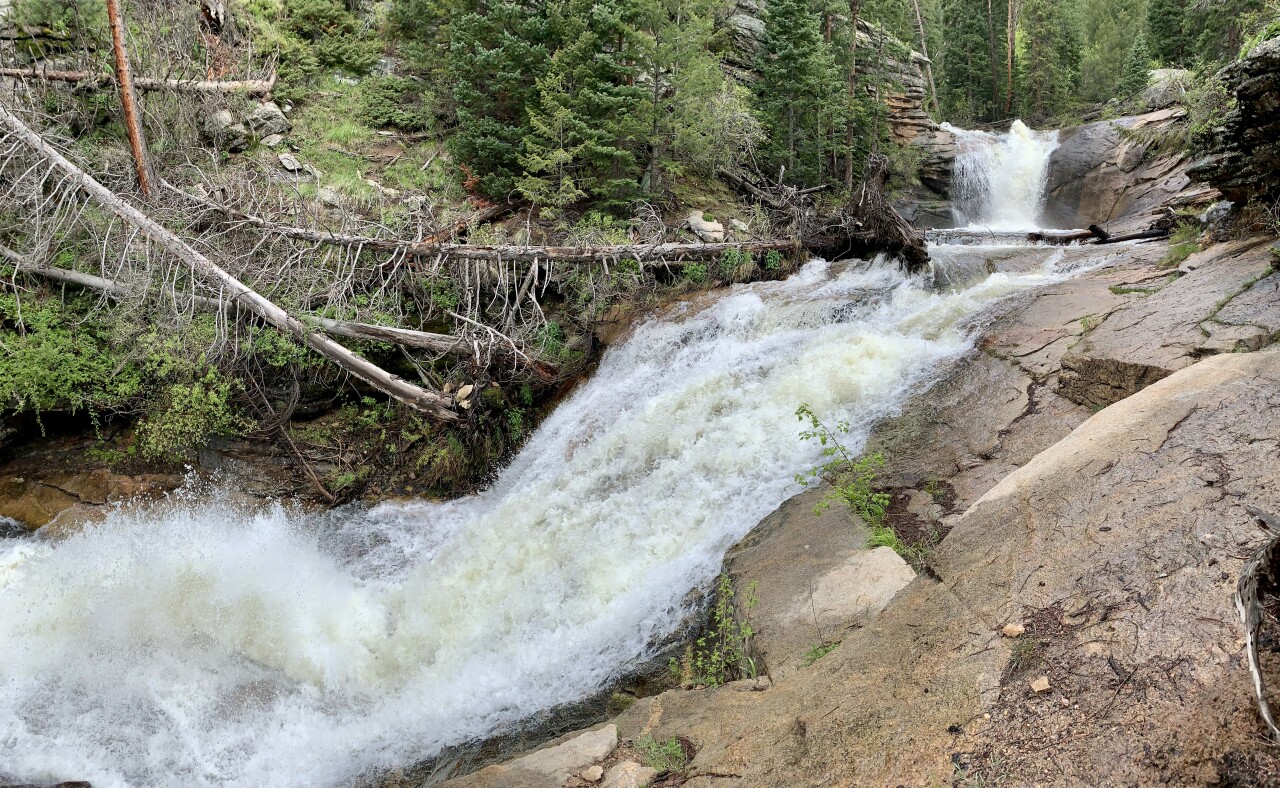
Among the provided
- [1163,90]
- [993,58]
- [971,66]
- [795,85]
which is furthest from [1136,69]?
[795,85]

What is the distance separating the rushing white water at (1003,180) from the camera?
21.2 metres

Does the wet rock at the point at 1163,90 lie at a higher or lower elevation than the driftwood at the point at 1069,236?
higher

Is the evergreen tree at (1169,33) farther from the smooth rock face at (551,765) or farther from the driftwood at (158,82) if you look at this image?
the smooth rock face at (551,765)

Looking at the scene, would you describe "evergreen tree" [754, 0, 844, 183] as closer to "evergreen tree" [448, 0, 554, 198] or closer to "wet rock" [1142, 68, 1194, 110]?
"evergreen tree" [448, 0, 554, 198]

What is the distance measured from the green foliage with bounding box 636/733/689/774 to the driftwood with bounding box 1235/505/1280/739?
231 centimetres

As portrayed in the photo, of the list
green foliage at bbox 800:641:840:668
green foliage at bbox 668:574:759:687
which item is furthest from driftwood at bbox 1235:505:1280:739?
green foliage at bbox 668:574:759:687

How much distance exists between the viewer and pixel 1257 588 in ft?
7.07

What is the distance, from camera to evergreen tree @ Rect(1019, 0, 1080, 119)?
1294 inches

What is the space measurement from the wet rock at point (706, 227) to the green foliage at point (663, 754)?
1094 cm

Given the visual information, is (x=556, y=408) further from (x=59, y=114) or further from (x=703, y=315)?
(x=59, y=114)

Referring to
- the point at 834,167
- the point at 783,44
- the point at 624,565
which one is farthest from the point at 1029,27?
the point at 624,565

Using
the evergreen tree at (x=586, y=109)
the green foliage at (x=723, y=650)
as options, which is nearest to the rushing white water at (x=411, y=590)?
the green foliage at (x=723, y=650)

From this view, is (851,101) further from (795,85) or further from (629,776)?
(629,776)

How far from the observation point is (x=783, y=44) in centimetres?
2006
